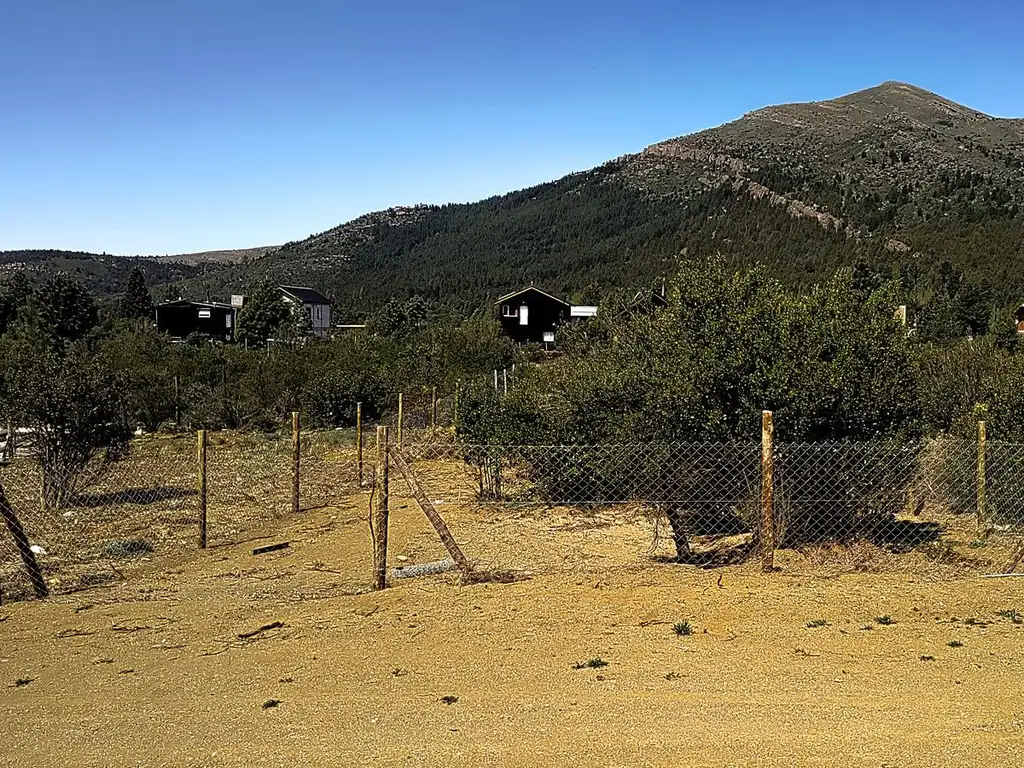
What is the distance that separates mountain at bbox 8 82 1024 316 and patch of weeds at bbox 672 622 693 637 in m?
38.9

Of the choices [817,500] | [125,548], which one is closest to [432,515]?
[817,500]

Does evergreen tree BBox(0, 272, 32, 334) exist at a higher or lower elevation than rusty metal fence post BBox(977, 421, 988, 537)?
higher

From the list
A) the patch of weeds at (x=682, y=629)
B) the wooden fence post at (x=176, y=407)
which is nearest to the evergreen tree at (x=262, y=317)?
the wooden fence post at (x=176, y=407)

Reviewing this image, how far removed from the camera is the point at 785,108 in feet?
413

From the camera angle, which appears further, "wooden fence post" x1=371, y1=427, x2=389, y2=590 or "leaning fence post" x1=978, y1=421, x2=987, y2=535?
"leaning fence post" x1=978, y1=421, x2=987, y2=535

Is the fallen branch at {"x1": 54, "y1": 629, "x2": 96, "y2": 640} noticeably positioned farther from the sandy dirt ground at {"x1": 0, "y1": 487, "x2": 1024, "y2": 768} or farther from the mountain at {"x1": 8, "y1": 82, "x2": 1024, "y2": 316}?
the mountain at {"x1": 8, "y1": 82, "x2": 1024, "y2": 316}

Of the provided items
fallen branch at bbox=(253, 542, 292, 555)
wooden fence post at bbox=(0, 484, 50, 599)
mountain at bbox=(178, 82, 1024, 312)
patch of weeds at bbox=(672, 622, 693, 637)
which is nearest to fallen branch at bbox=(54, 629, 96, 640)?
wooden fence post at bbox=(0, 484, 50, 599)

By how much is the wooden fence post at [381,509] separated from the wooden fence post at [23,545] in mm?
2680

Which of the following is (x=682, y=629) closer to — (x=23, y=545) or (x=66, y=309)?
(x=23, y=545)

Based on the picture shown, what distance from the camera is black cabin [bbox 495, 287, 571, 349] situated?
193 feet

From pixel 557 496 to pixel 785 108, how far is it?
12854 centimetres

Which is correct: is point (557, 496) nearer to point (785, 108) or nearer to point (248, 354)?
point (248, 354)

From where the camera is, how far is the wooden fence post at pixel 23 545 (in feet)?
21.3

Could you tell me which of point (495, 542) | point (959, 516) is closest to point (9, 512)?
point (495, 542)
